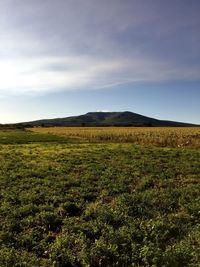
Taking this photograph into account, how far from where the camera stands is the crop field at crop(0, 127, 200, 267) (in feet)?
35.0

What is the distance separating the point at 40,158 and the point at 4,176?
9.30 metres

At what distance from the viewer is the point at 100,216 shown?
46.1ft

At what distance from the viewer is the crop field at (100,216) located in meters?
10.7

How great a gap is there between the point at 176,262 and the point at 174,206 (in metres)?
5.76

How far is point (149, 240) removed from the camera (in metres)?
11.9

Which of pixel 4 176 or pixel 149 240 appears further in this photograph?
pixel 4 176

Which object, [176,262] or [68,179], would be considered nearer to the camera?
[176,262]

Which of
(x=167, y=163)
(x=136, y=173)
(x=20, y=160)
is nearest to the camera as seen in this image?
(x=136, y=173)

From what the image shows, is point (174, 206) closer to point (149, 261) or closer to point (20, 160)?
point (149, 261)

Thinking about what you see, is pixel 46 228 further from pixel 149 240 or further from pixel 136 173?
pixel 136 173

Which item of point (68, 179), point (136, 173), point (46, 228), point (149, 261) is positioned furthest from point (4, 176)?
point (149, 261)

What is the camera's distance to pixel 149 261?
1036 centimetres

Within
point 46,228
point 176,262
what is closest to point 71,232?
point 46,228

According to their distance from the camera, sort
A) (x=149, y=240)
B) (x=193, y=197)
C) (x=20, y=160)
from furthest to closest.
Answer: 1. (x=20, y=160)
2. (x=193, y=197)
3. (x=149, y=240)
